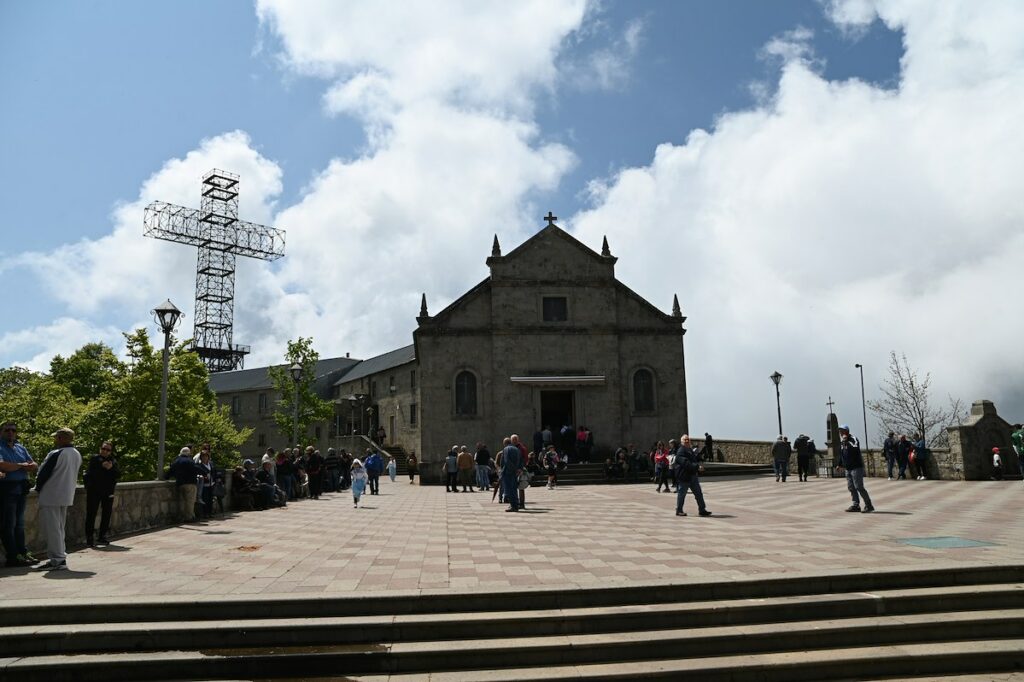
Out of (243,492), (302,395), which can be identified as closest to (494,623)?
(243,492)

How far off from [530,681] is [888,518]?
9.90 m

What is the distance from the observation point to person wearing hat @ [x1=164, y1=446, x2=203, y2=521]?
48.5ft

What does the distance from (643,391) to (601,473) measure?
21.3 feet

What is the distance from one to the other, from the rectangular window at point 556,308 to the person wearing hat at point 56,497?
26.7m

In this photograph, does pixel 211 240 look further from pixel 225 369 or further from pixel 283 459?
Result: pixel 283 459

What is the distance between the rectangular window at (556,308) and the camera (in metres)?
34.5

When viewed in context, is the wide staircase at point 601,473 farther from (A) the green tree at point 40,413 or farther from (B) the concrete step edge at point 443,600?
(A) the green tree at point 40,413

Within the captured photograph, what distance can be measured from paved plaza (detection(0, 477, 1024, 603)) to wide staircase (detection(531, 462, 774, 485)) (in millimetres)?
11311

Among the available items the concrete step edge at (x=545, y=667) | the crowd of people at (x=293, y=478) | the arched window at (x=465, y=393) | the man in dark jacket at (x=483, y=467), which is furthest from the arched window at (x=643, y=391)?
the concrete step edge at (x=545, y=667)

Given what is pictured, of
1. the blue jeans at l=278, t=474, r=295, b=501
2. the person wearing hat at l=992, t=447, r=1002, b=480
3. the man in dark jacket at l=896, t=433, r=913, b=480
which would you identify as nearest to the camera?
the blue jeans at l=278, t=474, r=295, b=501

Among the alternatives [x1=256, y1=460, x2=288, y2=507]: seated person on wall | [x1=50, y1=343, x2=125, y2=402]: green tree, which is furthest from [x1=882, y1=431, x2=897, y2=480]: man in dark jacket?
[x1=50, y1=343, x2=125, y2=402]: green tree

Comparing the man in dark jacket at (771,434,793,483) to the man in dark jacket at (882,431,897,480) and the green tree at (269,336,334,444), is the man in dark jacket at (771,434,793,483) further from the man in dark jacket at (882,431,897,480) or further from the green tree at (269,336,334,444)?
the green tree at (269,336,334,444)

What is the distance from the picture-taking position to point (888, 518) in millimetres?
12797

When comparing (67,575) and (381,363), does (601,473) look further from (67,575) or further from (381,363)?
(381,363)
